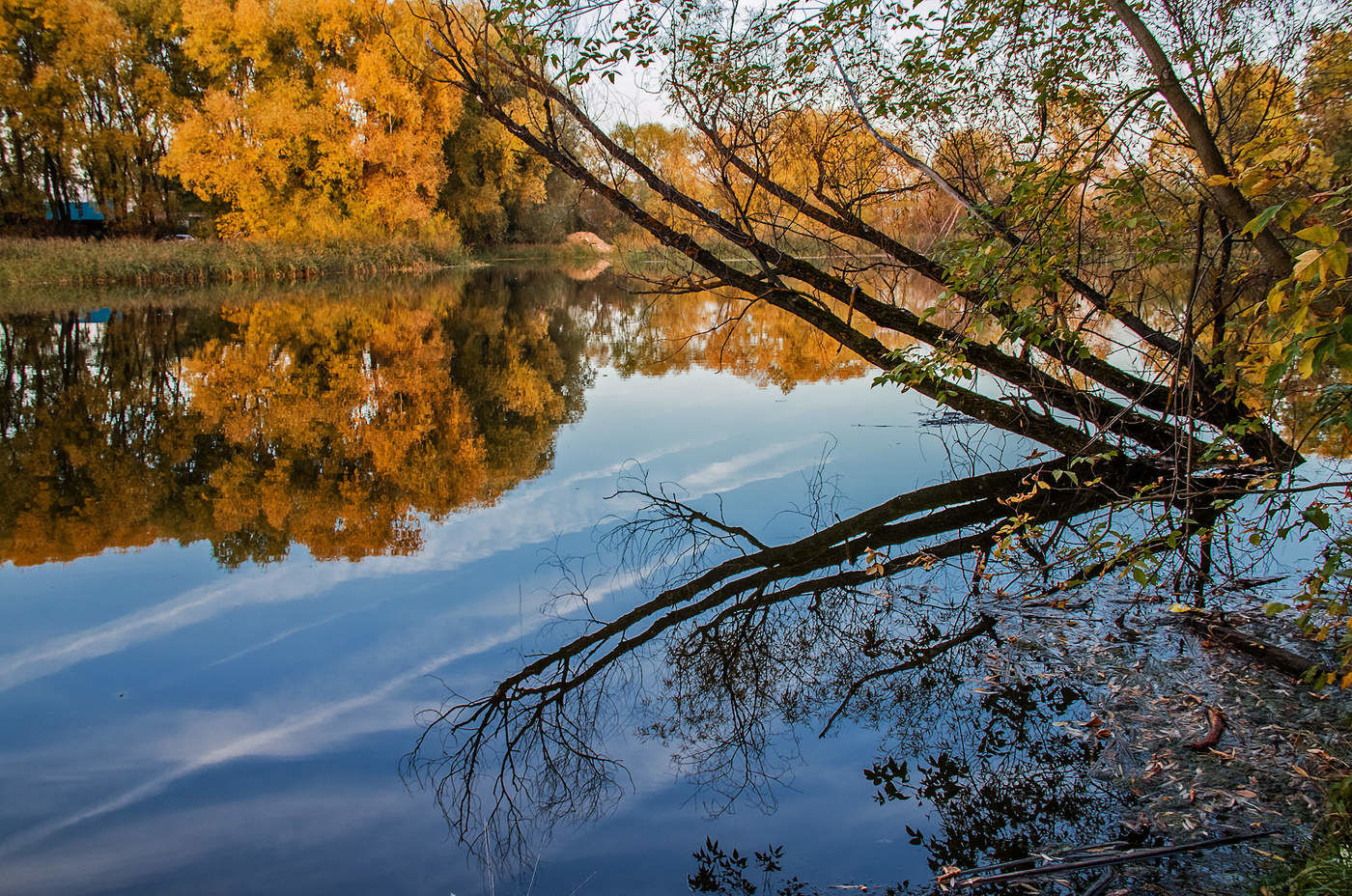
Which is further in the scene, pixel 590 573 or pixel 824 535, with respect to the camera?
pixel 824 535

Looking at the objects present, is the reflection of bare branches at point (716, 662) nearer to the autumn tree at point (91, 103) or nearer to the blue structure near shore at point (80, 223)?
the autumn tree at point (91, 103)

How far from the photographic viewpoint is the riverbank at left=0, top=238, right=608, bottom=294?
26125mm

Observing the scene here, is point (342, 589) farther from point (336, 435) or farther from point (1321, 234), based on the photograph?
point (1321, 234)

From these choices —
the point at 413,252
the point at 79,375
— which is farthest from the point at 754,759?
the point at 413,252

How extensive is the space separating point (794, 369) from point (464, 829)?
1221 cm

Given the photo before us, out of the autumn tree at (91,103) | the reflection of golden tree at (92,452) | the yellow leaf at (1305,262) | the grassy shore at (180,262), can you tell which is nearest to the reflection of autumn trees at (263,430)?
the reflection of golden tree at (92,452)

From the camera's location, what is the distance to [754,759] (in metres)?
3.93

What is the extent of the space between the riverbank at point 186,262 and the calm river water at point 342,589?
1476cm

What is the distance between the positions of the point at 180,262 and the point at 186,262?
236 millimetres

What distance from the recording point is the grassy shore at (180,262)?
26109 mm

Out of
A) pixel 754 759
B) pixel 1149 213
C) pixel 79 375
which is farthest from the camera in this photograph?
pixel 79 375

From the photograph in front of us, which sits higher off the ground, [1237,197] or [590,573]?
[1237,197]

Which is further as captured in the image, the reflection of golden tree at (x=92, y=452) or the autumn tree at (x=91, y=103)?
the autumn tree at (x=91, y=103)

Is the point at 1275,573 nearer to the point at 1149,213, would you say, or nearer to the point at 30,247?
the point at 1149,213
